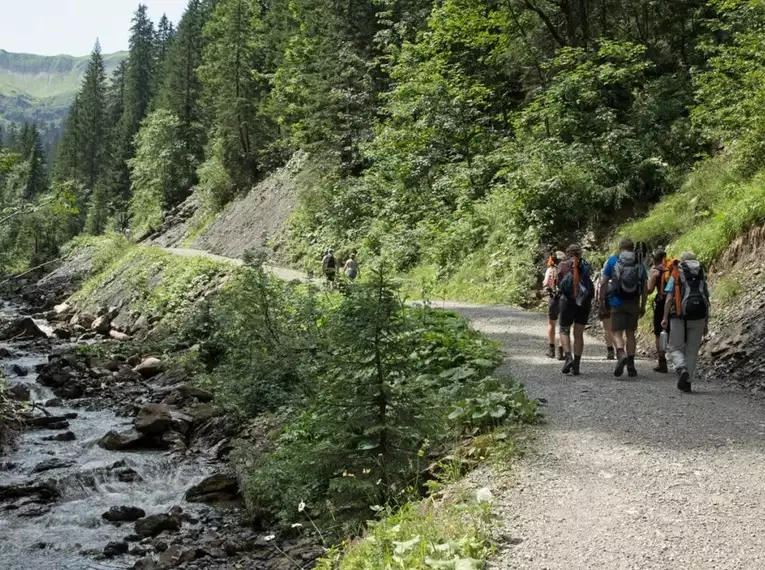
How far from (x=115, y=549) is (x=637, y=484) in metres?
6.27

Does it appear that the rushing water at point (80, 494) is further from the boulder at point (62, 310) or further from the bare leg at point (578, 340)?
the boulder at point (62, 310)

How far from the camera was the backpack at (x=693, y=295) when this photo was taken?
945 cm

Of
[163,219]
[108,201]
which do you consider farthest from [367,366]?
[108,201]

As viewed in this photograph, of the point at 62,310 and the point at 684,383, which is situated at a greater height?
the point at 684,383

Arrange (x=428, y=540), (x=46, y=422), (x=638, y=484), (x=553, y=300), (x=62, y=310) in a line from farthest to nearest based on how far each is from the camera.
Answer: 1. (x=62, y=310)
2. (x=46, y=422)
3. (x=553, y=300)
4. (x=638, y=484)
5. (x=428, y=540)

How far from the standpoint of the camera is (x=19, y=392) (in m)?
16.8

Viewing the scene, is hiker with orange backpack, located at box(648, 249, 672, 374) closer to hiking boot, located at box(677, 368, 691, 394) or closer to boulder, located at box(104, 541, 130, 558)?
hiking boot, located at box(677, 368, 691, 394)

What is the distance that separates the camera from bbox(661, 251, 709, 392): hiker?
31.0 feet

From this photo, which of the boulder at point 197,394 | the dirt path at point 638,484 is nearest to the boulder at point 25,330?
the boulder at point 197,394

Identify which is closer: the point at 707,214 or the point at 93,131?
the point at 707,214

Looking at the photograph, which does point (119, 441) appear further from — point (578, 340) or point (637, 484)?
point (637, 484)

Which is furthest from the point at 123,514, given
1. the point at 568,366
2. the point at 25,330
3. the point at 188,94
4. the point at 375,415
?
the point at 188,94

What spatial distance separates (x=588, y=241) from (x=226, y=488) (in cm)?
1112

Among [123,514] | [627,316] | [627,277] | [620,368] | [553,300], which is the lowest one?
[123,514]
